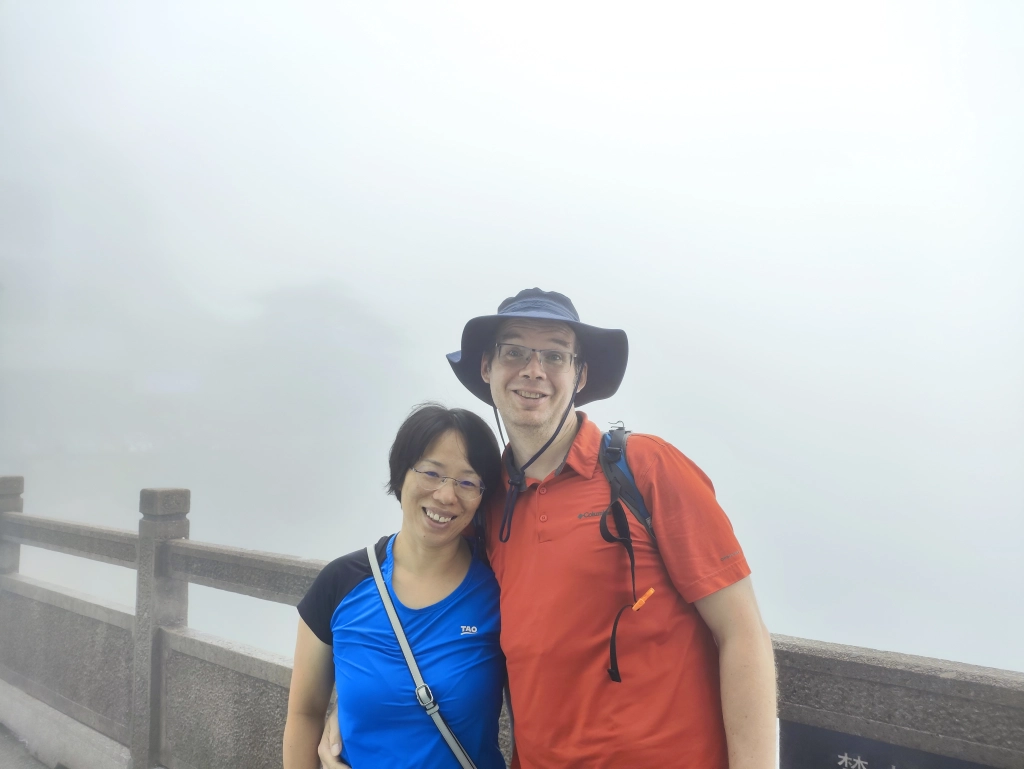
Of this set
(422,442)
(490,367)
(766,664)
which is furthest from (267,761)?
(766,664)

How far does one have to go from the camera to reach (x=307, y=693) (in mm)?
1843

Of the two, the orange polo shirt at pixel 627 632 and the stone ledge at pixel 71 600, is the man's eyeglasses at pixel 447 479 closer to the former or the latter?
the orange polo shirt at pixel 627 632

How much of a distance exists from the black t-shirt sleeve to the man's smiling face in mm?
673

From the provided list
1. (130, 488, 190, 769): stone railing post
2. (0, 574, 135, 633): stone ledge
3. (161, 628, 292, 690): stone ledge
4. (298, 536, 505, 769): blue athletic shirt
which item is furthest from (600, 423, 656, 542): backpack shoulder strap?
(0, 574, 135, 633): stone ledge

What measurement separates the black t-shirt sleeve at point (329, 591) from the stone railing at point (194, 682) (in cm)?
135

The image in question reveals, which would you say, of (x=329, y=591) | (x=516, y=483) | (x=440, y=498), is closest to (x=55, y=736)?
(x=329, y=591)

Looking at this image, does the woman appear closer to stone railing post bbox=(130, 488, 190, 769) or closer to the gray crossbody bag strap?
the gray crossbody bag strap

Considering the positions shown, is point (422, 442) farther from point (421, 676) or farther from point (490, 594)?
point (421, 676)

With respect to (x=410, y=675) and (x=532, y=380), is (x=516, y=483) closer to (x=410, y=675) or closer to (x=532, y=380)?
(x=532, y=380)

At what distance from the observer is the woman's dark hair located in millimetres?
1869

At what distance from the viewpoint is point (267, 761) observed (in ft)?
11.3

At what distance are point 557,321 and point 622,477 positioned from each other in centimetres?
51

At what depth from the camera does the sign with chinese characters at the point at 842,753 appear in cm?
170

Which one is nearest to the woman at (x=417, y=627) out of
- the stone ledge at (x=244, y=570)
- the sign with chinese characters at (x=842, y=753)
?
the sign with chinese characters at (x=842, y=753)
